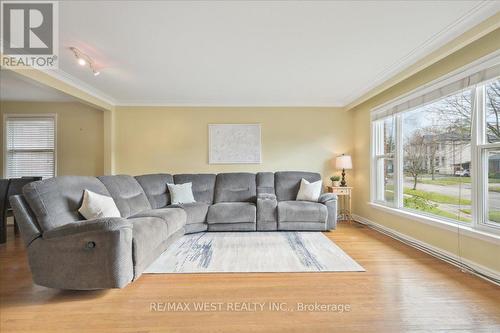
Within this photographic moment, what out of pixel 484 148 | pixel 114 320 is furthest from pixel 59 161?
pixel 484 148

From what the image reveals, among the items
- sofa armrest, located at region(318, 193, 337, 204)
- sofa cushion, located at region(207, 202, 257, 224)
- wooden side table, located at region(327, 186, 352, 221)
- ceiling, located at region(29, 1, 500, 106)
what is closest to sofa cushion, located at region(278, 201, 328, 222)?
sofa armrest, located at region(318, 193, 337, 204)

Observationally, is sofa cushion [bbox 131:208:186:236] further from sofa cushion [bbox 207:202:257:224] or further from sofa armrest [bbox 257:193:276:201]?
sofa armrest [bbox 257:193:276:201]

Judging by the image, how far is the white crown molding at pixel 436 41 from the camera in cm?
211

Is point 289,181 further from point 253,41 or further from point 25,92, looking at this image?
point 25,92

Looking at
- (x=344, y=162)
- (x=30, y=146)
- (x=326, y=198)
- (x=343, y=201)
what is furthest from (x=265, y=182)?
(x=30, y=146)

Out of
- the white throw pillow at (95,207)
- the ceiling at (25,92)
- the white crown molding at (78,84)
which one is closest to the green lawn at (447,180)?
the white throw pillow at (95,207)

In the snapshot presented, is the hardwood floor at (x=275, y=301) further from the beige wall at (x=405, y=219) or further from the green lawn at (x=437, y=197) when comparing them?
the green lawn at (x=437, y=197)

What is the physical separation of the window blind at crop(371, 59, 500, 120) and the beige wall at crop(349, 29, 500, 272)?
0.14 meters

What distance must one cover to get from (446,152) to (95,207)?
12.9ft

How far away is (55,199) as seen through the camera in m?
2.35

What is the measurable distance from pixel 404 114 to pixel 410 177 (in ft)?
3.05

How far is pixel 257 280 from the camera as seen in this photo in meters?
2.38

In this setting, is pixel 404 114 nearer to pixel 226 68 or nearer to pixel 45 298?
pixel 226 68

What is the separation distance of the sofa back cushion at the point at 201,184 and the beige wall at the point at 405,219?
2842mm
